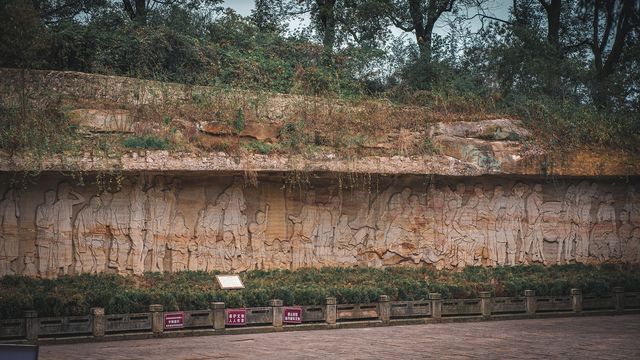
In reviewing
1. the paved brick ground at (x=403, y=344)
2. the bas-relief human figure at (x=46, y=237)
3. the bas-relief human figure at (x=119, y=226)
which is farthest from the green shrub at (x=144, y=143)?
the paved brick ground at (x=403, y=344)

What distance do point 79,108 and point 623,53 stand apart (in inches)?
692

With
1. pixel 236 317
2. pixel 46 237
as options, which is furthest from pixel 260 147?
pixel 46 237

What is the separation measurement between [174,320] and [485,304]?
7.18 m

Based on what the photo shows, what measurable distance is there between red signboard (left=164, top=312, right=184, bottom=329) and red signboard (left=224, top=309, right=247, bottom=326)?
93cm

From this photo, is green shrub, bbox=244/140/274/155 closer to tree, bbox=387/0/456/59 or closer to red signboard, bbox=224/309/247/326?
red signboard, bbox=224/309/247/326

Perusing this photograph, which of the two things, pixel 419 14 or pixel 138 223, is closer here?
pixel 138 223

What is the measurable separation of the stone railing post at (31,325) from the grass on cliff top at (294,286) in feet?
1.25

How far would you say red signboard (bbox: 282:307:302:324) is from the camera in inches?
698

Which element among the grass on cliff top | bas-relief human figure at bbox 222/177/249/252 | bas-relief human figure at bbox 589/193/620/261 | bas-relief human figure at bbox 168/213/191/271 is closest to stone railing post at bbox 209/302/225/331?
the grass on cliff top

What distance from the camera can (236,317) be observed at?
1722 centimetres

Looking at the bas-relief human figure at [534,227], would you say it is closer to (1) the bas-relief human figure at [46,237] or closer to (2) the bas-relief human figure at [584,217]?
(2) the bas-relief human figure at [584,217]

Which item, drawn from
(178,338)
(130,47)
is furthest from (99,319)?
(130,47)

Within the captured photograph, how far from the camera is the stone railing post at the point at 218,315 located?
1698 centimetres

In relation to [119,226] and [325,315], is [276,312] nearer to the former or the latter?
[325,315]
